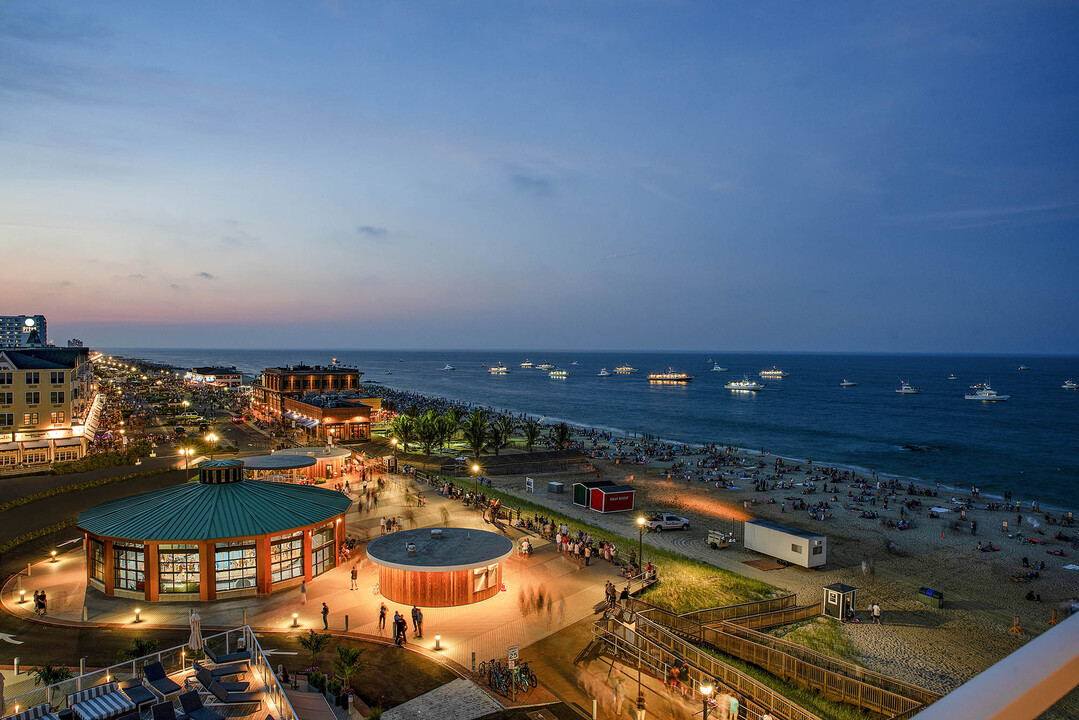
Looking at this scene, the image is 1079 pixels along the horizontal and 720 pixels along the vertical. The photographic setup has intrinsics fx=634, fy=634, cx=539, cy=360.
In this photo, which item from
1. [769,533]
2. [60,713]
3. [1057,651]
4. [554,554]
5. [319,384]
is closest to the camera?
[1057,651]

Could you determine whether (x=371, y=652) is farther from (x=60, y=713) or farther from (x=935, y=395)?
(x=935, y=395)

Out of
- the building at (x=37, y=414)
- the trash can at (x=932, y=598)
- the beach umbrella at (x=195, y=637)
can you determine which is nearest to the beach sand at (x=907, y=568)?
the trash can at (x=932, y=598)

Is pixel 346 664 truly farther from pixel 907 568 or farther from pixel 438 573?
pixel 907 568

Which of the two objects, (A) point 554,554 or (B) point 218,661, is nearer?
(B) point 218,661

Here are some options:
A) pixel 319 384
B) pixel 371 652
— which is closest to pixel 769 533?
pixel 371 652

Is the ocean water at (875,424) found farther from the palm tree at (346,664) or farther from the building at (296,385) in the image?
the palm tree at (346,664)

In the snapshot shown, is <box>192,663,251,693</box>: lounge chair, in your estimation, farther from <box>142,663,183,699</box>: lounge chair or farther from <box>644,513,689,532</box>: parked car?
<box>644,513,689,532</box>: parked car
